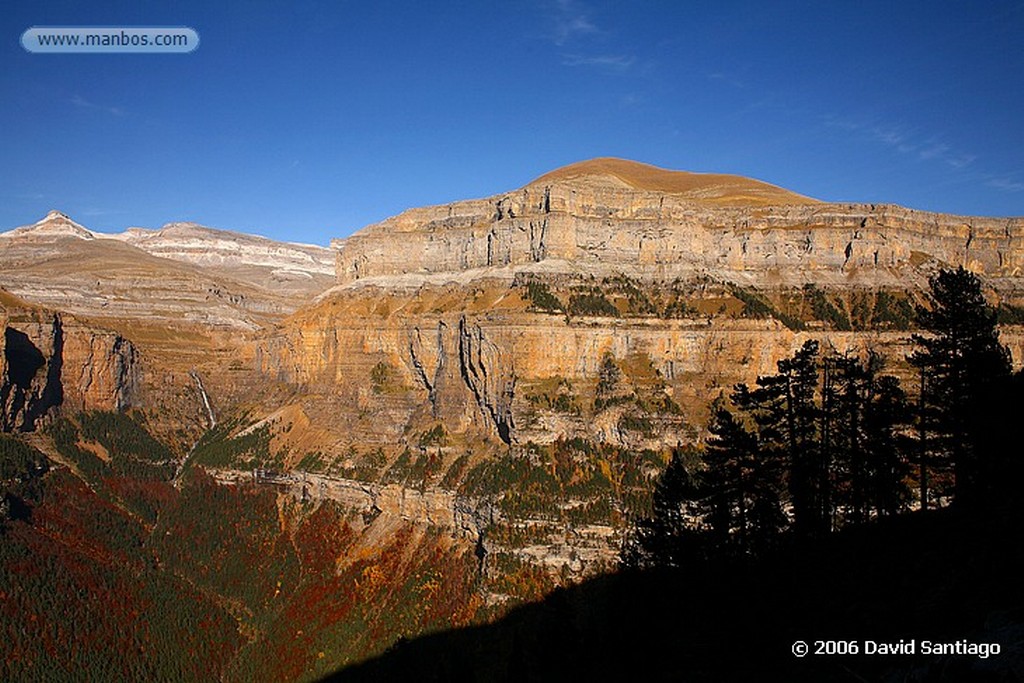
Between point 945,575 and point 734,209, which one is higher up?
point 734,209

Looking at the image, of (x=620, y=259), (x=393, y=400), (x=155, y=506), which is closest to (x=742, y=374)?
(x=620, y=259)

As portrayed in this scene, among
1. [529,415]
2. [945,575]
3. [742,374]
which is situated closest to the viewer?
[945,575]

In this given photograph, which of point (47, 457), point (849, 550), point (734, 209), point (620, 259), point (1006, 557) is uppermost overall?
point (734, 209)

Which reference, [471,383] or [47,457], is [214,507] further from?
[471,383]

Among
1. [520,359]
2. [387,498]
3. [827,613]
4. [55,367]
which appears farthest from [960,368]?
[55,367]

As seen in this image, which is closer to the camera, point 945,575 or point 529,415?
point 945,575

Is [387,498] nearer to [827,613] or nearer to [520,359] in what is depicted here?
[520,359]
